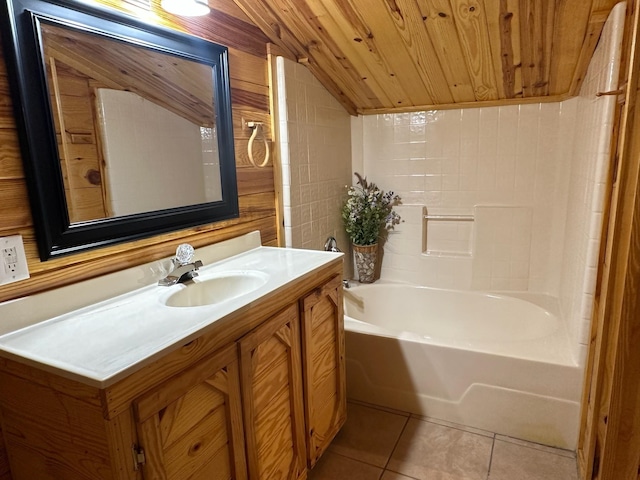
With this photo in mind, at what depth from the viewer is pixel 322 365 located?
5.67 feet

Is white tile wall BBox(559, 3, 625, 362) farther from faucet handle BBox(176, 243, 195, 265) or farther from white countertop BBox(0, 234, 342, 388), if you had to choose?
faucet handle BBox(176, 243, 195, 265)

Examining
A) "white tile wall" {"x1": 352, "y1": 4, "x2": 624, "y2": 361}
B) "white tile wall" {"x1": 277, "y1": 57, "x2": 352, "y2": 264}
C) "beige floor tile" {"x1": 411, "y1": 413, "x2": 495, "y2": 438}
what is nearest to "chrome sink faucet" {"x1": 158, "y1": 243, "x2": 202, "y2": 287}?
"white tile wall" {"x1": 277, "y1": 57, "x2": 352, "y2": 264}

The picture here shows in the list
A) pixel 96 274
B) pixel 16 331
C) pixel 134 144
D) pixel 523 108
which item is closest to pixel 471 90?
pixel 523 108

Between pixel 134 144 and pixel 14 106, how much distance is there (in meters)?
0.39

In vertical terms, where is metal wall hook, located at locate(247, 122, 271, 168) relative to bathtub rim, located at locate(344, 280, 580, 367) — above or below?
above

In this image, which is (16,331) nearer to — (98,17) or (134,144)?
(134,144)

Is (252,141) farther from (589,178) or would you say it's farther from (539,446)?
(539,446)

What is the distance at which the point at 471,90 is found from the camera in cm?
246

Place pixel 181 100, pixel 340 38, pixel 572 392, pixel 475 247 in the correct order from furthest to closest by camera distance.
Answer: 1. pixel 475 247
2. pixel 340 38
3. pixel 572 392
4. pixel 181 100

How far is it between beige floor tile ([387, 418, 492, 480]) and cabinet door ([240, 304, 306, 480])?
52 cm

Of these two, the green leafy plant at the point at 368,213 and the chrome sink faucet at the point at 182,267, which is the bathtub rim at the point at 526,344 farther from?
the chrome sink faucet at the point at 182,267

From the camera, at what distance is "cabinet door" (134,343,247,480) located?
96cm

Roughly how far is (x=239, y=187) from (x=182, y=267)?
1.85 feet

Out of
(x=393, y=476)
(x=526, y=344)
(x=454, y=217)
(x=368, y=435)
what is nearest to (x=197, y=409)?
(x=393, y=476)
